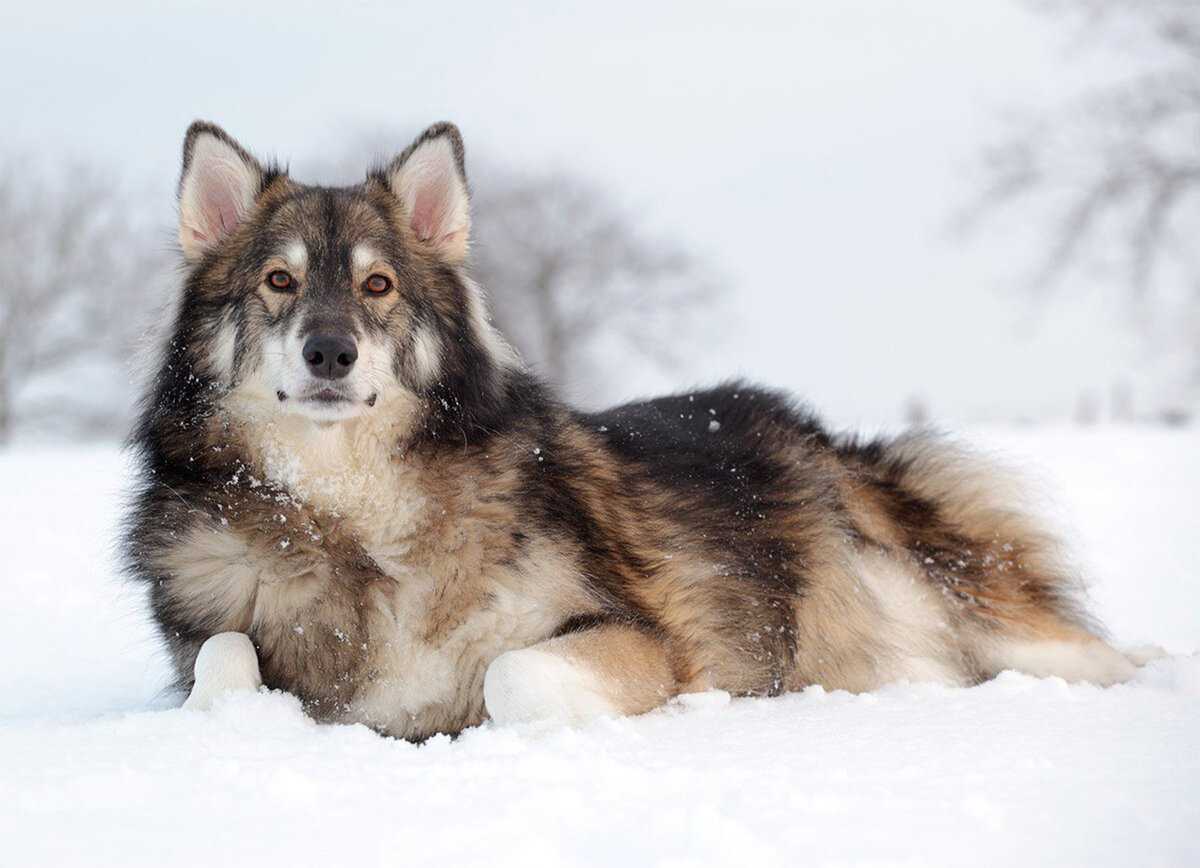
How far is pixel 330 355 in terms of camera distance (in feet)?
12.0

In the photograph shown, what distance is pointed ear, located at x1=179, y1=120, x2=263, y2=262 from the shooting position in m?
4.21

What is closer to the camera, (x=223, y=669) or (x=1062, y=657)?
(x=223, y=669)

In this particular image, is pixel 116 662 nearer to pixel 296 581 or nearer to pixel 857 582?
pixel 296 581

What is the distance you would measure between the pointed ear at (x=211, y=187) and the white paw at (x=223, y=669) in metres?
1.40

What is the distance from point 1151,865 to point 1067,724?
3.91 ft

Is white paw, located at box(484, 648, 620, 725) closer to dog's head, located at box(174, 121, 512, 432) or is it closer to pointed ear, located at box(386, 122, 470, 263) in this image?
dog's head, located at box(174, 121, 512, 432)

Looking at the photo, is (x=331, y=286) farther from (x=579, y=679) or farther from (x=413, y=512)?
(x=579, y=679)

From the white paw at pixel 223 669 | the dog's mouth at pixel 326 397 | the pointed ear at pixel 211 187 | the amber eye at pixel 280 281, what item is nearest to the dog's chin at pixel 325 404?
the dog's mouth at pixel 326 397

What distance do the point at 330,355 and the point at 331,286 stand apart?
13.7 inches

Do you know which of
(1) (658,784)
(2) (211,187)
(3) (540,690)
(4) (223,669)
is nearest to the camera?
(1) (658,784)

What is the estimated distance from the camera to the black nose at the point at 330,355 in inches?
143

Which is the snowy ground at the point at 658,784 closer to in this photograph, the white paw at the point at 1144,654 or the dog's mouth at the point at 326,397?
the white paw at the point at 1144,654

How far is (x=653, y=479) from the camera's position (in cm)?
452

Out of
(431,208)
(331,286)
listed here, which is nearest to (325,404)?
(331,286)
